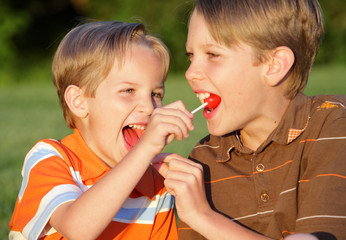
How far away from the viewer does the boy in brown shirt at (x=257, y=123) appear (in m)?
2.11

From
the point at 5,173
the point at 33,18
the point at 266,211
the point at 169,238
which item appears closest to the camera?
the point at 266,211

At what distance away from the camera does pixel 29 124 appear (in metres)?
8.52

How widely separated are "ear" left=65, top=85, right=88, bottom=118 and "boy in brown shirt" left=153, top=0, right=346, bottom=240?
0.54 m

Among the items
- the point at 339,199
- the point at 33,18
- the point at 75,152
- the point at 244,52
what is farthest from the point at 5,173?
the point at 33,18

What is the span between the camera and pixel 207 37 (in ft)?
7.73

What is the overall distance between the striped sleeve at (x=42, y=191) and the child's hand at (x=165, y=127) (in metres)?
0.43

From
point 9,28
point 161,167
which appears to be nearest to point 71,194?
point 161,167

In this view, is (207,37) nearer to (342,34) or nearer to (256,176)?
(256,176)

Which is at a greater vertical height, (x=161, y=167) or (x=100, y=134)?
(x=100, y=134)

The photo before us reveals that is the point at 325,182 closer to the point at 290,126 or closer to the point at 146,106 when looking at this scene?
the point at 290,126

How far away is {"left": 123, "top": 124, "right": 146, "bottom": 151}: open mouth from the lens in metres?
2.58

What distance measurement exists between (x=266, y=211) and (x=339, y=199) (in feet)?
1.29

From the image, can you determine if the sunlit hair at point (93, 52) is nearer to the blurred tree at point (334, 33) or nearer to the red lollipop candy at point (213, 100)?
the red lollipop candy at point (213, 100)

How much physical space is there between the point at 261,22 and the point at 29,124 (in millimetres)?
6818
